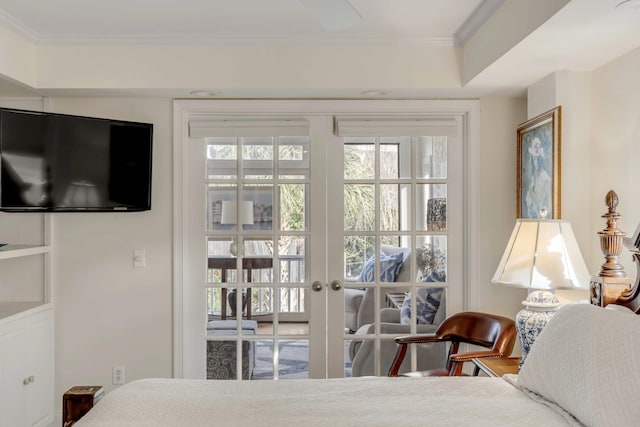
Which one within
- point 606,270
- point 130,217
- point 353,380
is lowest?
point 353,380

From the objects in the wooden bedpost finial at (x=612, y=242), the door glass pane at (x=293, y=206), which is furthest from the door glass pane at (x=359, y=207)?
the wooden bedpost finial at (x=612, y=242)

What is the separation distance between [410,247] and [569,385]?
1991mm

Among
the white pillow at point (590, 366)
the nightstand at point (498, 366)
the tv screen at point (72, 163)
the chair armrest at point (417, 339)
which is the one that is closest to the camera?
the white pillow at point (590, 366)

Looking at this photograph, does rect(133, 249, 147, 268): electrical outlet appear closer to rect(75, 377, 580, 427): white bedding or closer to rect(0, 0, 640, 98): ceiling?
rect(0, 0, 640, 98): ceiling

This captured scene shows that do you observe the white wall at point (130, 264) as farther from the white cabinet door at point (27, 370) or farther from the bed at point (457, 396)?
the bed at point (457, 396)

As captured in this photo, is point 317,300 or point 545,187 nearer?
point 545,187

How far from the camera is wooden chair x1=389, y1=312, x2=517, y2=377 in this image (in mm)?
3000

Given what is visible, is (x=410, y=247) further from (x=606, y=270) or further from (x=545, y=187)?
(x=606, y=270)

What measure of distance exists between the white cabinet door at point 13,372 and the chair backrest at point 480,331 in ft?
7.88

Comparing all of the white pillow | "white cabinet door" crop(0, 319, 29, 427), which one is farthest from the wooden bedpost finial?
"white cabinet door" crop(0, 319, 29, 427)

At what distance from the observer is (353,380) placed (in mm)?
2121

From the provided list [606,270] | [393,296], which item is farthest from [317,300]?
[606,270]

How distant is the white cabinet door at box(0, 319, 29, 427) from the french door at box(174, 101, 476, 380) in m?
0.92

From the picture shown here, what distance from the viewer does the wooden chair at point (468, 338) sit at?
3.00 meters
